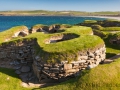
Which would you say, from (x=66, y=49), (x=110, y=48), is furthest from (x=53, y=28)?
(x=66, y=49)

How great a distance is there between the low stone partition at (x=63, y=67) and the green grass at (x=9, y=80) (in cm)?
205

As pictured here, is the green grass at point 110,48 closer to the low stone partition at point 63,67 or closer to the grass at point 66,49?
the grass at point 66,49

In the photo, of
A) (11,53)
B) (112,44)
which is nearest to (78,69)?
(11,53)

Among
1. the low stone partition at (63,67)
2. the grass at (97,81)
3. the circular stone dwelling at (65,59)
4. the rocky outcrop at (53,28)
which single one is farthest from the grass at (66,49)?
the rocky outcrop at (53,28)

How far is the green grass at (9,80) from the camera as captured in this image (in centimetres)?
1844

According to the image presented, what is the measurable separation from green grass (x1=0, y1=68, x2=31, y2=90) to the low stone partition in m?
2.05

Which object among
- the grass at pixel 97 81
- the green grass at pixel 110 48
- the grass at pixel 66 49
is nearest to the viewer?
the grass at pixel 97 81

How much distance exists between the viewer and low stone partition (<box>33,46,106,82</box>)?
18.4m

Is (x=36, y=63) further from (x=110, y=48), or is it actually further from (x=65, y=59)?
(x=110, y=48)

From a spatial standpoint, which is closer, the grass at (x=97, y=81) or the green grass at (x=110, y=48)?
the grass at (x=97, y=81)

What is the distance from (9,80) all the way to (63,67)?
525 cm

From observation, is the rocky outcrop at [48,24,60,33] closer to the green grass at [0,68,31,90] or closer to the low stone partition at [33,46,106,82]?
the green grass at [0,68,31,90]

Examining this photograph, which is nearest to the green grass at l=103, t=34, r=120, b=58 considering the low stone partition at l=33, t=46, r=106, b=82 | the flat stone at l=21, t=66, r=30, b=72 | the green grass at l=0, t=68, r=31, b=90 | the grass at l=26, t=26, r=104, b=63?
the grass at l=26, t=26, r=104, b=63

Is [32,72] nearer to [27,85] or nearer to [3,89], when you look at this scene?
[27,85]
